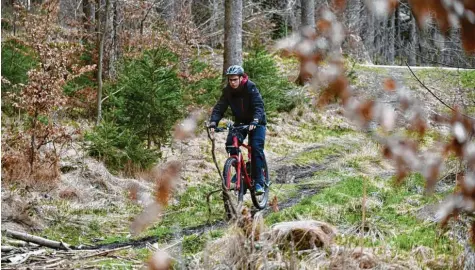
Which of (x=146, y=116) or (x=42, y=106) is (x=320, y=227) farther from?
(x=146, y=116)

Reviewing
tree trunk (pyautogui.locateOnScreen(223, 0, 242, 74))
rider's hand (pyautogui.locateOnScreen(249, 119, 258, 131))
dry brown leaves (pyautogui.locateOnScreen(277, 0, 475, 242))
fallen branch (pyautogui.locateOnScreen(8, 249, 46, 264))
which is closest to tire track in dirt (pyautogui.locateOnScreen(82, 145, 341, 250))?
rider's hand (pyautogui.locateOnScreen(249, 119, 258, 131))

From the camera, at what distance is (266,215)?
8.40 m

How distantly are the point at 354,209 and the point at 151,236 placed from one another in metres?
2.36

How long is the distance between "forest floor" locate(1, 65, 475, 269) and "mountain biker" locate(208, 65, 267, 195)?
70 centimetres

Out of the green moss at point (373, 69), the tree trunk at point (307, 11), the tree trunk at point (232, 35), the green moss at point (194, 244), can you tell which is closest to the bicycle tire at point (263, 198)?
the green moss at point (194, 244)

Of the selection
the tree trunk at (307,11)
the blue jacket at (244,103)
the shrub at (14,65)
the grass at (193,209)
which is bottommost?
the grass at (193,209)

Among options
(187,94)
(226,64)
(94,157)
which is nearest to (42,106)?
(94,157)

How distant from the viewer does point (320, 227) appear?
533cm

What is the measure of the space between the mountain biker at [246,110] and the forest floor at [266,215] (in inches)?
27.5

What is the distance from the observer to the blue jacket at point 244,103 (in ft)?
26.8

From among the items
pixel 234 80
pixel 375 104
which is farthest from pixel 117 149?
pixel 375 104

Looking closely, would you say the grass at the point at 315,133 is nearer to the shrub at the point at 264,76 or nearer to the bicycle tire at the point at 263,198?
the shrub at the point at 264,76

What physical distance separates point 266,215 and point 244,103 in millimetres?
1463

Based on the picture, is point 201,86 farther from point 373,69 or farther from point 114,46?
point 373,69
